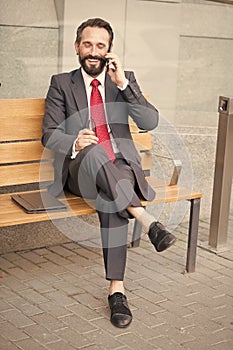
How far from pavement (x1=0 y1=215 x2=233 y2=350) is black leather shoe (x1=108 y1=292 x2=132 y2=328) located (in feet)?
0.12

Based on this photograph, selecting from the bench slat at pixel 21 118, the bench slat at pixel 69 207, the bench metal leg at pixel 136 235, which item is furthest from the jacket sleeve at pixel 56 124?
the bench metal leg at pixel 136 235

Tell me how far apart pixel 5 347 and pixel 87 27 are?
2.12m

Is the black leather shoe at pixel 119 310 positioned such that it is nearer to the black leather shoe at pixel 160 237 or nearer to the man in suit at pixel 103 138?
the man in suit at pixel 103 138

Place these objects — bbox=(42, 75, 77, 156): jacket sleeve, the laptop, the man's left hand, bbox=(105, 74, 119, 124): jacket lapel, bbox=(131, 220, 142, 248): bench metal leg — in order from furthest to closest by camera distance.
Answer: bbox=(131, 220, 142, 248): bench metal leg < bbox=(105, 74, 119, 124): jacket lapel < the man's left hand < bbox=(42, 75, 77, 156): jacket sleeve < the laptop

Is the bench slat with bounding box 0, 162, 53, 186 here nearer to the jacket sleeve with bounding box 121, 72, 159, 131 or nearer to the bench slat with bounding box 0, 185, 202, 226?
the bench slat with bounding box 0, 185, 202, 226

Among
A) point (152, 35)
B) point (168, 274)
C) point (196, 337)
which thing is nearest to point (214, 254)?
point (168, 274)

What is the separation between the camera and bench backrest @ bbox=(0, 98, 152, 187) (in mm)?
4695

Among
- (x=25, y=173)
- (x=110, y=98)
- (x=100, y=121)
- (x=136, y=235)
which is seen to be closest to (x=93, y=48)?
(x=110, y=98)

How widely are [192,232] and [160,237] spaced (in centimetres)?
67

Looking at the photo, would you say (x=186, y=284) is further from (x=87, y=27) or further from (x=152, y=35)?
(x=152, y=35)

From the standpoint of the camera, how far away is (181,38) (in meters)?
6.06

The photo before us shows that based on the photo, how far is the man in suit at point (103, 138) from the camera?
4371 millimetres

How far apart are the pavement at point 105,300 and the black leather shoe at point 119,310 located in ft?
0.12

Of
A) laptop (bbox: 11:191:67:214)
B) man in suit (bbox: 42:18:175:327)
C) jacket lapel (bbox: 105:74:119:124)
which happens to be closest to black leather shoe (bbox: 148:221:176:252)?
man in suit (bbox: 42:18:175:327)
